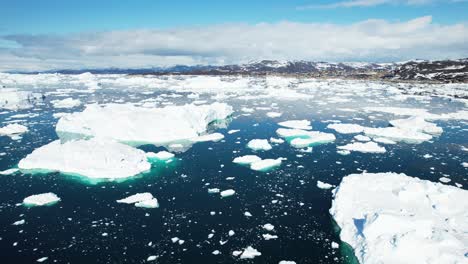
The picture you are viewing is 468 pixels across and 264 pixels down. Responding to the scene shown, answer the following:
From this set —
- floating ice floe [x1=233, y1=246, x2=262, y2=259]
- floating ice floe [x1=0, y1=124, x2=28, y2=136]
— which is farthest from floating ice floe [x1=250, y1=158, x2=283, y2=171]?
floating ice floe [x1=0, y1=124, x2=28, y2=136]

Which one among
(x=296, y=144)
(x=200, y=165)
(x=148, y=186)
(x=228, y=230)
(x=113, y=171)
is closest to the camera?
(x=228, y=230)

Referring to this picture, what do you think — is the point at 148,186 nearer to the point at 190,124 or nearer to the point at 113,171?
the point at 113,171

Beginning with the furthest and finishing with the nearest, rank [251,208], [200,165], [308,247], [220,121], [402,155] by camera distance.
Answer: [220,121] → [402,155] → [200,165] → [251,208] → [308,247]

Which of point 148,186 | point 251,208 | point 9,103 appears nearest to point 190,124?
point 148,186

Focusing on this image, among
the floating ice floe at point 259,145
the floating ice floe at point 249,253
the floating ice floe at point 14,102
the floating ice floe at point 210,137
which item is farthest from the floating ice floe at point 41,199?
the floating ice floe at point 14,102

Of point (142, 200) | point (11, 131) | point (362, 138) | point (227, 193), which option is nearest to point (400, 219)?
point (227, 193)

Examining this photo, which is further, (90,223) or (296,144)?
(296,144)
